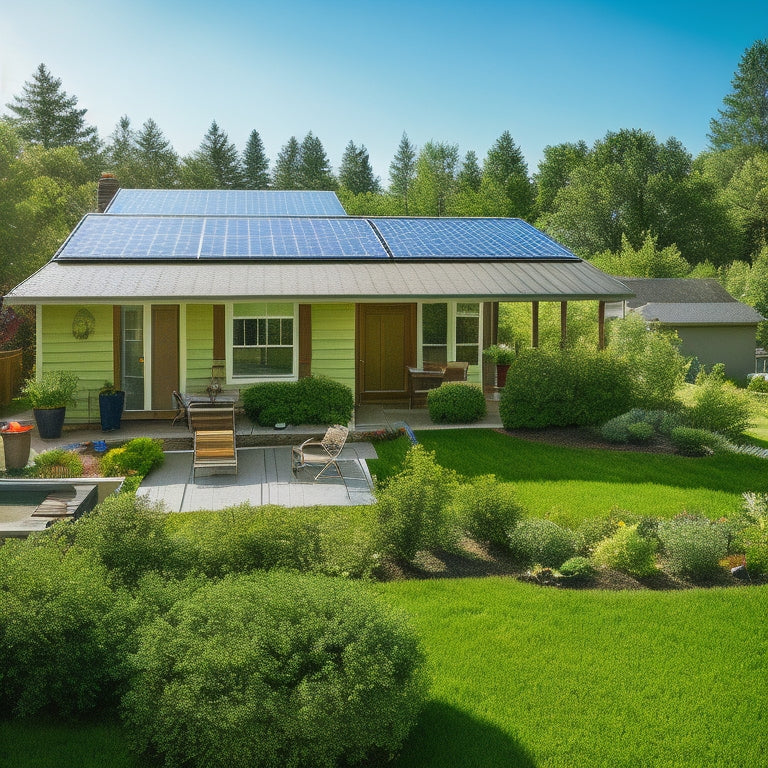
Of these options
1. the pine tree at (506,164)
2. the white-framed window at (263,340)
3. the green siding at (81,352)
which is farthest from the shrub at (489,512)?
the pine tree at (506,164)

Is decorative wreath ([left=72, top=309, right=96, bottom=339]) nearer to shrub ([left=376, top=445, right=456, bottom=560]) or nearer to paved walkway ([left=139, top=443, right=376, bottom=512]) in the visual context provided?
paved walkway ([left=139, top=443, right=376, bottom=512])

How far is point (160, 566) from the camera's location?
21.6 ft

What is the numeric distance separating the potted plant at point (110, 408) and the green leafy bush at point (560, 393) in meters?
6.98

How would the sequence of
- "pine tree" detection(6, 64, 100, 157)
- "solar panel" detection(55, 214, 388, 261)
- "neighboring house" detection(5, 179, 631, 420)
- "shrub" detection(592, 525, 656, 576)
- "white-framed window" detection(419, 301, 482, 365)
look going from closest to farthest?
1. "shrub" detection(592, 525, 656, 576)
2. "neighboring house" detection(5, 179, 631, 420)
3. "solar panel" detection(55, 214, 388, 261)
4. "white-framed window" detection(419, 301, 482, 365)
5. "pine tree" detection(6, 64, 100, 157)

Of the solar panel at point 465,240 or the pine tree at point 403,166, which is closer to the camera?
the solar panel at point 465,240

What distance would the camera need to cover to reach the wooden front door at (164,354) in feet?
51.4

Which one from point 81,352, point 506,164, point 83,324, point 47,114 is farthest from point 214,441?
point 506,164

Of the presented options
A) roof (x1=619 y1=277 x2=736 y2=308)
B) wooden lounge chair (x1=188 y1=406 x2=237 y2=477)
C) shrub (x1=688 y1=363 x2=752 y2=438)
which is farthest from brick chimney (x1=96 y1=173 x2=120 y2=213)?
roof (x1=619 y1=277 x2=736 y2=308)

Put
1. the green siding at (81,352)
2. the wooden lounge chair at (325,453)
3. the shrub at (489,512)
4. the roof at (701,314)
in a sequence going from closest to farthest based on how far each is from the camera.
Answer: the shrub at (489,512)
the wooden lounge chair at (325,453)
the green siding at (81,352)
the roof at (701,314)

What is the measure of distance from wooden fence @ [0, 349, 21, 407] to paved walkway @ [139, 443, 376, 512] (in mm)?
6930

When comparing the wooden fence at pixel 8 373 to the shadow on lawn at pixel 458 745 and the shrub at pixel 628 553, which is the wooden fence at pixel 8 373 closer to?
the shrub at pixel 628 553

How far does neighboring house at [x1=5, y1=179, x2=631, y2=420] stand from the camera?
14977 mm

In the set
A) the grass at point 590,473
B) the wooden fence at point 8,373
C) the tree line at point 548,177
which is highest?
the tree line at point 548,177

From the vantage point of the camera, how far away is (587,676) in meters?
6.11
